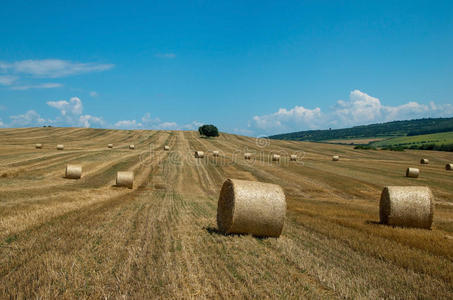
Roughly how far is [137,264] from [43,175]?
22167 millimetres

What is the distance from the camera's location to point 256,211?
979 centimetres

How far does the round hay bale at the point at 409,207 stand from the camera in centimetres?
1191

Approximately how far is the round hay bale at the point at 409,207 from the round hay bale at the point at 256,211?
16.4 ft

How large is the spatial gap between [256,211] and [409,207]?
6266 mm

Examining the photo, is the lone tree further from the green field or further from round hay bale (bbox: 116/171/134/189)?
round hay bale (bbox: 116/171/134/189)

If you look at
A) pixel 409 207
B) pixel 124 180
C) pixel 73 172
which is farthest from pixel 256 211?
pixel 73 172

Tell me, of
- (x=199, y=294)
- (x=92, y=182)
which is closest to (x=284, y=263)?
(x=199, y=294)

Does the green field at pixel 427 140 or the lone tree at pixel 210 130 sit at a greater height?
the lone tree at pixel 210 130

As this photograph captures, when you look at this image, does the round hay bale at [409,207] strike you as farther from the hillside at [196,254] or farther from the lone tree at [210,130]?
the lone tree at [210,130]

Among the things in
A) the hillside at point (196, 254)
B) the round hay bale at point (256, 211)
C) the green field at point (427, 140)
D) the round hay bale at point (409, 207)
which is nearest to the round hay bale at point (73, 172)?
the hillside at point (196, 254)

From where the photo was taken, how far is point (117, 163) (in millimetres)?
35375

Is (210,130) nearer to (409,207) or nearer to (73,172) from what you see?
(73,172)

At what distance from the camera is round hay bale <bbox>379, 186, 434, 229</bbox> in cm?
1191

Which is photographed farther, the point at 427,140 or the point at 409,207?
the point at 427,140
